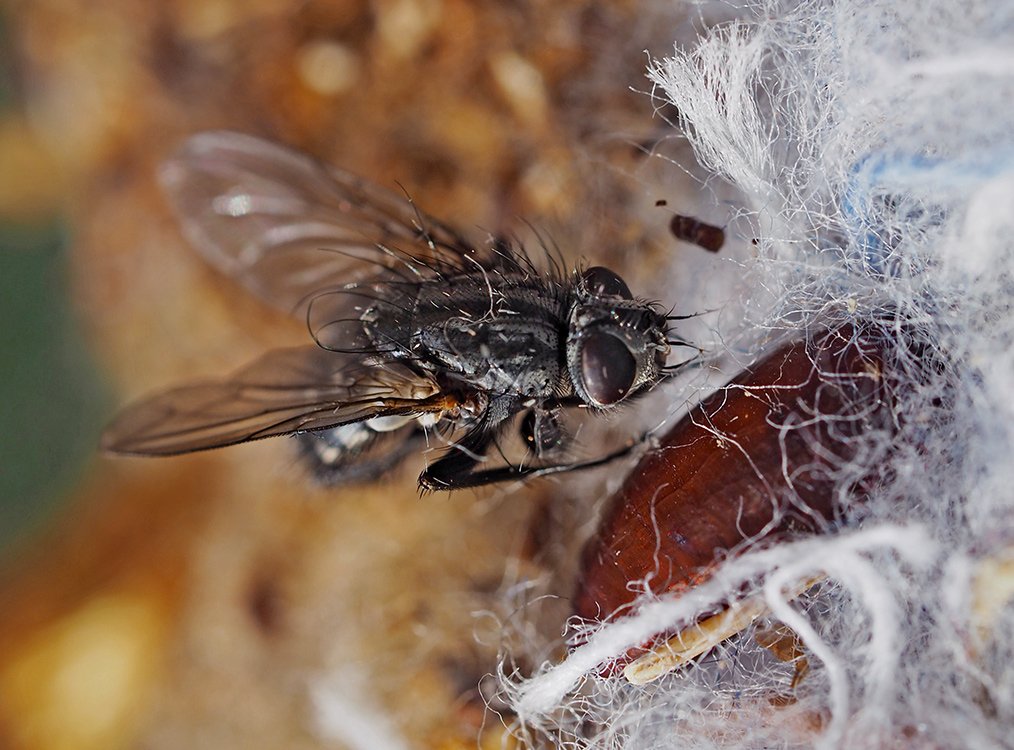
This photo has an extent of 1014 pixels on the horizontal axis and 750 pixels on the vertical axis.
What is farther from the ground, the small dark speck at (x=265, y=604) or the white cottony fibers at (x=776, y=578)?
the white cottony fibers at (x=776, y=578)

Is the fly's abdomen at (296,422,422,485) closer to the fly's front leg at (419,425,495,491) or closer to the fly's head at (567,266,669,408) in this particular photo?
the fly's front leg at (419,425,495,491)

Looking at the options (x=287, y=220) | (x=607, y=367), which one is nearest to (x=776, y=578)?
(x=607, y=367)

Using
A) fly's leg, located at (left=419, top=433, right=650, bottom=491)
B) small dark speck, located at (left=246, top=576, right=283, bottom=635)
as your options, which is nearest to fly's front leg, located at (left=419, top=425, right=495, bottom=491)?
fly's leg, located at (left=419, top=433, right=650, bottom=491)

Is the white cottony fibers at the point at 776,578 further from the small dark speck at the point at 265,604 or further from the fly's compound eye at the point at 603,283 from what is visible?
the small dark speck at the point at 265,604

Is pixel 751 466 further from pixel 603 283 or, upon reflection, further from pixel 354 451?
pixel 354 451

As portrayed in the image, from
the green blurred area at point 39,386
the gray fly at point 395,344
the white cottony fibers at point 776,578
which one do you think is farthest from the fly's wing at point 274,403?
the green blurred area at point 39,386

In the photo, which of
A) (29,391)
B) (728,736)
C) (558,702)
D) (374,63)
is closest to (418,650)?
(558,702)
